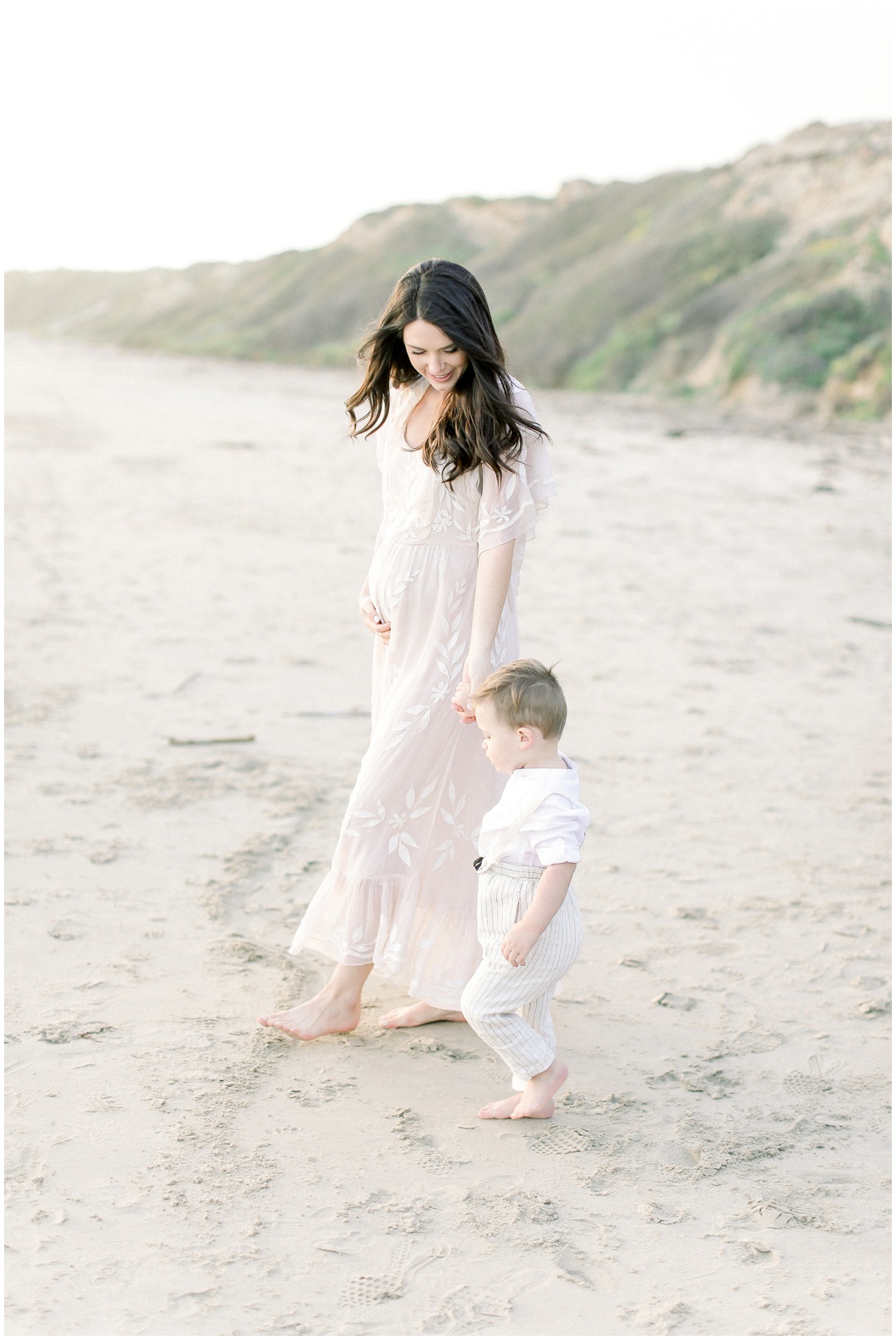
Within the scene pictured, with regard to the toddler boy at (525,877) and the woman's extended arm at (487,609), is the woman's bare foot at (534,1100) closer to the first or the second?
the toddler boy at (525,877)

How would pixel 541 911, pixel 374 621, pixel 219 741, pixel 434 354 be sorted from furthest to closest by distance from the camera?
pixel 219 741, pixel 374 621, pixel 434 354, pixel 541 911

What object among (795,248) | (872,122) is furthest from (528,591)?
(872,122)

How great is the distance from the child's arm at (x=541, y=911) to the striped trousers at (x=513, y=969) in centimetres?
7

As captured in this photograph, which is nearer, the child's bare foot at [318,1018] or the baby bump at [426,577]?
the baby bump at [426,577]

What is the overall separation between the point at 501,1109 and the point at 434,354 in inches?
68.6

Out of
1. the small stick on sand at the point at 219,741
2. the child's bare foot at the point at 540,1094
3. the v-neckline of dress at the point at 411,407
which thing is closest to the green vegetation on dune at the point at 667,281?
the v-neckline of dress at the point at 411,407

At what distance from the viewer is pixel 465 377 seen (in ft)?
9.43

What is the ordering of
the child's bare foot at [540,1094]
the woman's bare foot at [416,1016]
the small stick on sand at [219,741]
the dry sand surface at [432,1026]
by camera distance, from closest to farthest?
the dry sand surface at [432,1026] → the child's bare foot at [540,1094] → the woman's bare foot at [416,1016] → the small stick on sand at [219,741]

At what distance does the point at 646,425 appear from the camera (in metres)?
17.7

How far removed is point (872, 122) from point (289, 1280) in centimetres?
3318

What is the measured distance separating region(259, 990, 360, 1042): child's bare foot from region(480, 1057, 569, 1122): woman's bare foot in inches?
19.0

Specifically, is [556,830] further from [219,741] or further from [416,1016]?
[219,741]

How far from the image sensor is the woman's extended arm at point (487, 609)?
2.88 metres

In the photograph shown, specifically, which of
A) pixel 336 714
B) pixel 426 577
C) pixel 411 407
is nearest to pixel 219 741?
pixel 336 714
